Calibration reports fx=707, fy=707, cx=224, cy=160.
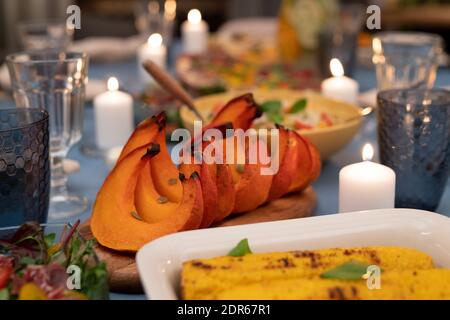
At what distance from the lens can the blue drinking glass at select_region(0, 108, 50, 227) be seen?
2.88 ft

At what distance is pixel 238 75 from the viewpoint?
6.16 feet

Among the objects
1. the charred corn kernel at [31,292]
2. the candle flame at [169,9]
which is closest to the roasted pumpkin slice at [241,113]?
the charred corn kernel at [31,292]

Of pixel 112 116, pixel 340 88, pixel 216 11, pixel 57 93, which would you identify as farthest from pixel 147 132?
pixel 216 11

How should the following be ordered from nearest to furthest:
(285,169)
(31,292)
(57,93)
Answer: (31,292) → (285,169) → (57,93)

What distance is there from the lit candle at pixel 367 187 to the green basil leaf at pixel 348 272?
286mm

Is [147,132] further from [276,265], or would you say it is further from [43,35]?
[43,35]

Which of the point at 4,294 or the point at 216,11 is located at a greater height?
the point at 4,294

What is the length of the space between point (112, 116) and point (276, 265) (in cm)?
78

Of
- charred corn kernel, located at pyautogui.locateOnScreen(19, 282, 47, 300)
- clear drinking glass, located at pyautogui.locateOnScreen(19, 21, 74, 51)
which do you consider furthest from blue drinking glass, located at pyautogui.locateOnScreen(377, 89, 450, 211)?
clear drinking glass, located at pyautogui.locateOnScreen(19, 21, 74, 51)

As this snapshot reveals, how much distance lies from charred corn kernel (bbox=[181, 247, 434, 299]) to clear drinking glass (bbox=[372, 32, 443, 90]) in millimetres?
857

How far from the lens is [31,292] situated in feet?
A: 2.11
